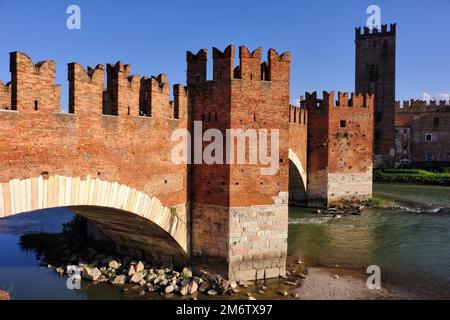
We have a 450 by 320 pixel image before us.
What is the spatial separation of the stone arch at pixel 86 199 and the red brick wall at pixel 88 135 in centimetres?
16

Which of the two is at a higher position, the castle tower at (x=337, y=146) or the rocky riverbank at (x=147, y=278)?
the castle tower at (x=337, y=146)

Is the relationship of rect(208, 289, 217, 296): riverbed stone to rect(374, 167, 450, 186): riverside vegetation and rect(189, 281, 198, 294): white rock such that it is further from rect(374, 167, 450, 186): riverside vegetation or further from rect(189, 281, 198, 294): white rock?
rect(374, 167, 450, 186): riverside vegetation

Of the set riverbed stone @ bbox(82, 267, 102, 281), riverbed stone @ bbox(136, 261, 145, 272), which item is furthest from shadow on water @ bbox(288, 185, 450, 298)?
riverbed stone @ bbox(82, 267, 102, 281)

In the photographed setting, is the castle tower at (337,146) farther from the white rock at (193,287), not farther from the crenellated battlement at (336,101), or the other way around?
the white rock at (193,287)

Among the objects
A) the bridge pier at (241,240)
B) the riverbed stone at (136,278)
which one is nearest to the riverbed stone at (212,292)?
the bridge pier at (241,240)

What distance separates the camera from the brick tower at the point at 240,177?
12.1m

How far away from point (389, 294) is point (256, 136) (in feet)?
18.6

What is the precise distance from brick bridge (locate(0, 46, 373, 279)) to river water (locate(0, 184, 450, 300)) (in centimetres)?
216

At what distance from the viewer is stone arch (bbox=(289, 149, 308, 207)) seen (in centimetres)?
2531

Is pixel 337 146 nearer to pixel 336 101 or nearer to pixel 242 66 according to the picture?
pixel 336 101

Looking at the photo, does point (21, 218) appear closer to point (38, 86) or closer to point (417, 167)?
point (38, 86)

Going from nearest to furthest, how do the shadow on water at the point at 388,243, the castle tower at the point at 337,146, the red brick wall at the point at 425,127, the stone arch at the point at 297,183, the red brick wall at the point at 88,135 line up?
the red brick wall at the point at 88,135 → the shadow on water at the point at 388,243 → the stone arch at the point at 297,183 → the castle tower at the point at 337,146 → the red brick wall at the point at 425,127

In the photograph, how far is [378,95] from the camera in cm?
4516
